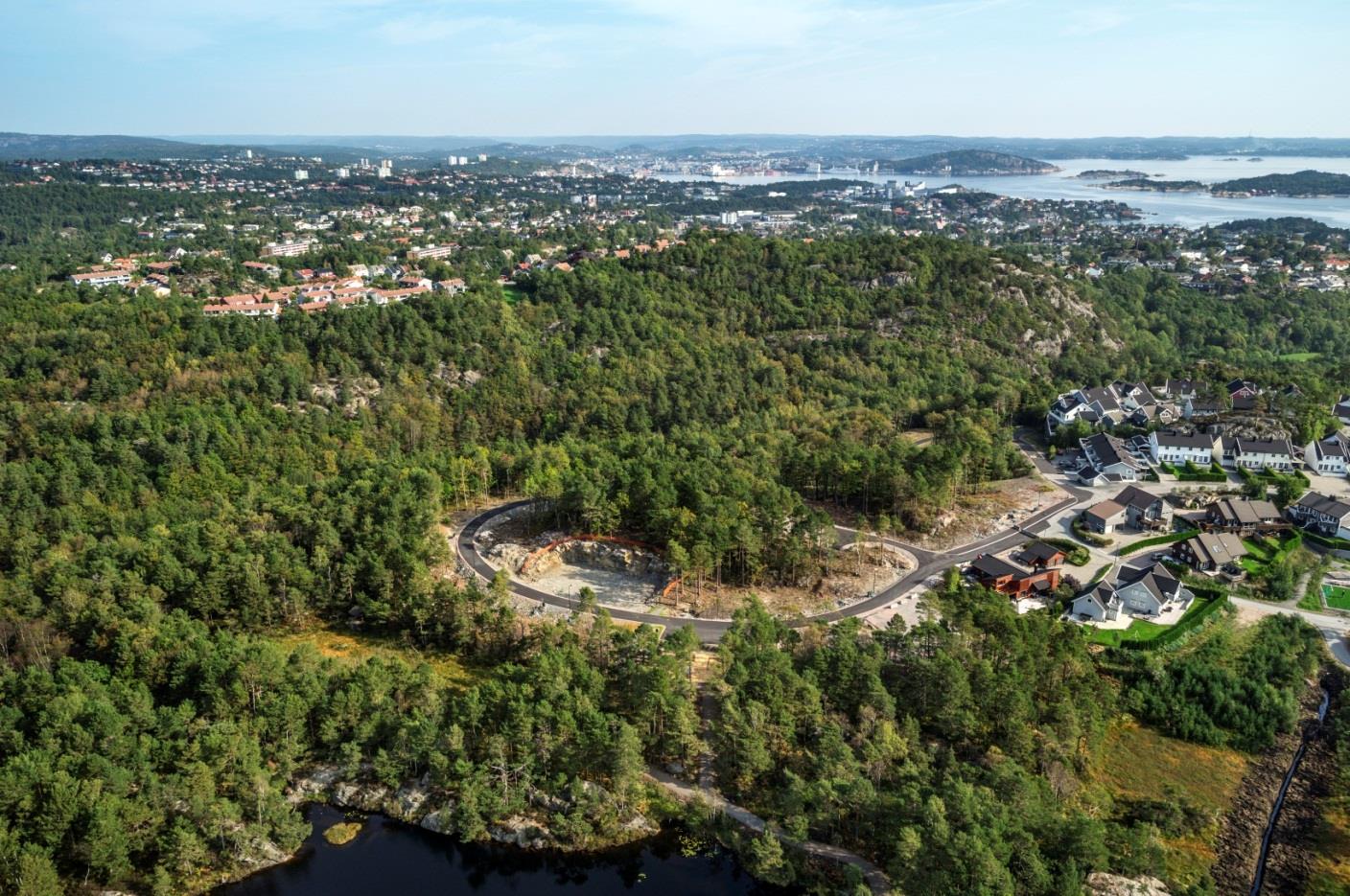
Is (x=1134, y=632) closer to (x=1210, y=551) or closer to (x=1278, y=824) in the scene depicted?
(x=1210, y=551)

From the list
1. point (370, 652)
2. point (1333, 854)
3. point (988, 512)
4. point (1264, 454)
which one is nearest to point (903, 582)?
point (988, 512)

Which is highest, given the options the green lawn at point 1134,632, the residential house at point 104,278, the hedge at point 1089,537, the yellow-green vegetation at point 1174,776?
the residential house at point 104,278

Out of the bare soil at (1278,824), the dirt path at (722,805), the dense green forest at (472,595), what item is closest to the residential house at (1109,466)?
the dense green forest at (472,595)

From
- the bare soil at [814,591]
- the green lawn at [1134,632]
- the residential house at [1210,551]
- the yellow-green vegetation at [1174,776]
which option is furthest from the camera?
the residential house at [1210,551]

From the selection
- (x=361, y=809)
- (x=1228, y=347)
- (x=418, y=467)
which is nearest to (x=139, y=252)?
(x=418, y=467)

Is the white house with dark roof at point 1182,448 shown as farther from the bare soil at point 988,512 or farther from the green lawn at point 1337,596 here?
the green lawn at point 1337,596

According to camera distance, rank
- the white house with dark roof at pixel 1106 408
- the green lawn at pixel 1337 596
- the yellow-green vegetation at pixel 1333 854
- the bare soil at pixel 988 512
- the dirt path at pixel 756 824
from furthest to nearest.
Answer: the white house with dark roof at pixel 1106 408 → the bare soil at pixel 988 512 → the green lawn at pixel 1337 596 → the yellow-green vegetation at pixel 1333 854 → the dirt path at pixel 756 824
